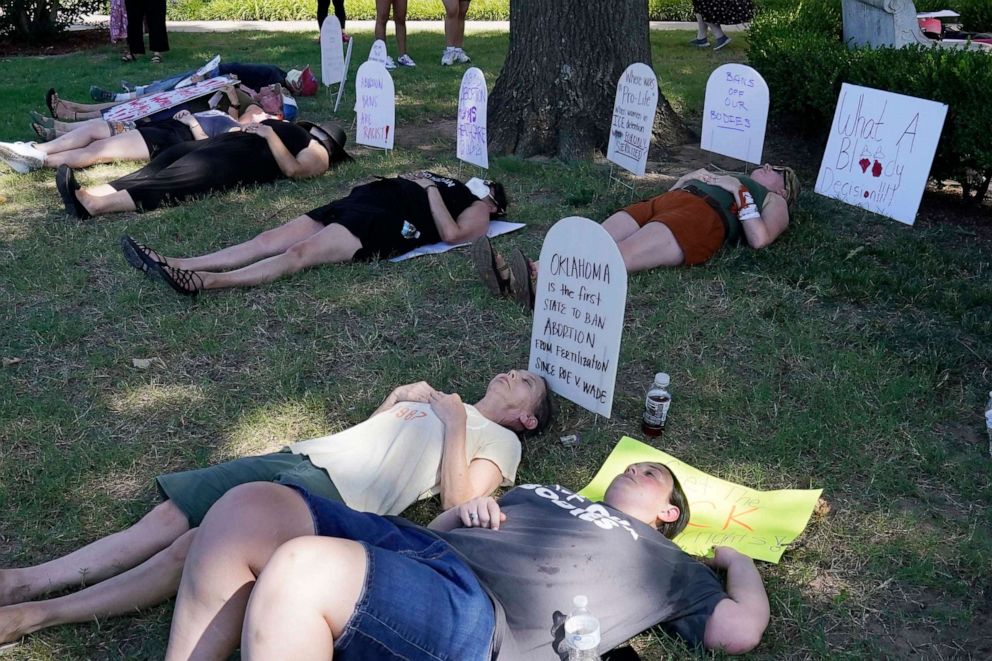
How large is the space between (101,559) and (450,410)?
1.09 m

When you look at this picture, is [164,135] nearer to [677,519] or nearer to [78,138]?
[78,138]

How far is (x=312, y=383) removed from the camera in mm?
3541

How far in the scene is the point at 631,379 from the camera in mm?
3574

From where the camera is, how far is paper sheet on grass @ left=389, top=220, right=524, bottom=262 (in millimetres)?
4699

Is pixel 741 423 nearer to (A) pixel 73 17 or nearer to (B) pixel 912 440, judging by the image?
(B) pixel 912 440

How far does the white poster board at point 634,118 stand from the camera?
4.96 meters

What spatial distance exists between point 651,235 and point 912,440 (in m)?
1.71

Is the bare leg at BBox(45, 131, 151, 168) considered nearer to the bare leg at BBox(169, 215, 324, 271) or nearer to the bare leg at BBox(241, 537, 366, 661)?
the bare leg at BBox(169, 215, 324, 271)

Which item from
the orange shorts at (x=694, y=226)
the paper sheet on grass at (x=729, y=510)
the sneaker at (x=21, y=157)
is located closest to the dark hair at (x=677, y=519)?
the paper sheet on grass at (x=729, y=510)

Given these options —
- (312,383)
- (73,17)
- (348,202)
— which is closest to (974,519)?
(312,383)

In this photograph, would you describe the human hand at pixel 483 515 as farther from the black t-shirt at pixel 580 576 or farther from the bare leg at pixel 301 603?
the bare leg at pixel 301 603

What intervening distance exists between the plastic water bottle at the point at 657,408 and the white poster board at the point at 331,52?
5288 mm

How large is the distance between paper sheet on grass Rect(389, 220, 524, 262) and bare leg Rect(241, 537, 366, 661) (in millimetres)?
2890

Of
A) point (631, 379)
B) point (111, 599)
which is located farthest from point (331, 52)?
point (111, 599)
